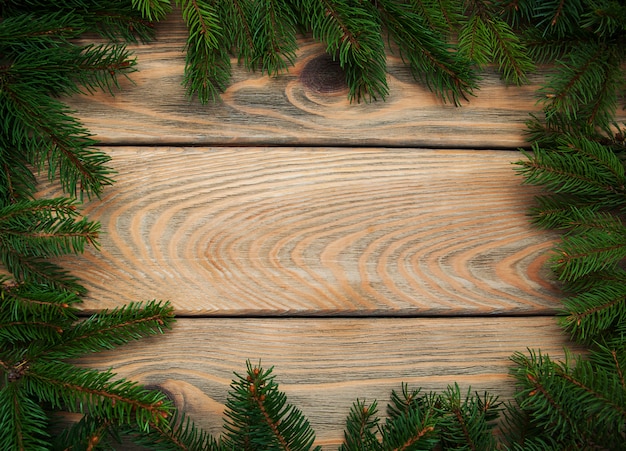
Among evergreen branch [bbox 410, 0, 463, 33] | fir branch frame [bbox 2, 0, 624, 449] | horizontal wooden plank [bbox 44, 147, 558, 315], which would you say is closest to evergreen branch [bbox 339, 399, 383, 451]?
fir branch frame [bbox 2, 0, 624, 449]

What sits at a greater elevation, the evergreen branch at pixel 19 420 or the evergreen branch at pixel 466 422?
the evergreen branch at pixel 466 422

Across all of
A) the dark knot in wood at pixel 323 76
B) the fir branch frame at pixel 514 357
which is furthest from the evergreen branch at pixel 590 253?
the dark knot in wood at pixel 323 76

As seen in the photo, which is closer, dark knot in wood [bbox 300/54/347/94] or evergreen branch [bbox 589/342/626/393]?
evergreen branch [bbox 589/342/626/393]

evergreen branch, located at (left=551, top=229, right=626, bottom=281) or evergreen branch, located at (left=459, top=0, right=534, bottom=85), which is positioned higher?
evergreen branch, located at (left=459, top=0, right=534, bottom=85)

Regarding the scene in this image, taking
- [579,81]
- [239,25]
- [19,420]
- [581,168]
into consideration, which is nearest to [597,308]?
[581,168]

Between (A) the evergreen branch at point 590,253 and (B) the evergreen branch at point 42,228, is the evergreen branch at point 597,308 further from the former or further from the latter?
(B) the evergreen branch at point 42,228

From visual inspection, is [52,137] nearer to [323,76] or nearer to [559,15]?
[323,76]

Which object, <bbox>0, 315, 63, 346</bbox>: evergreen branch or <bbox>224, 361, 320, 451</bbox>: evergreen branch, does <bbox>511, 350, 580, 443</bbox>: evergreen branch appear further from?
<bbox>0, 315, 63, 346</bbox>: evergreen branch
